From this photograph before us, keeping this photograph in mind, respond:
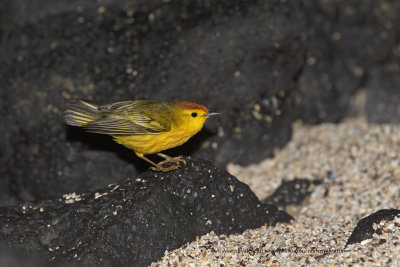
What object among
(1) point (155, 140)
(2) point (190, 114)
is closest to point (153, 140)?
(1) point (155, 140)

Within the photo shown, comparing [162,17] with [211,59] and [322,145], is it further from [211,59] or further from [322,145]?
[322,145]

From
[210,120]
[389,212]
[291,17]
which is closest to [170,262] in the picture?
[389,212]

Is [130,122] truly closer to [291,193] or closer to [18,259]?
[18,259]

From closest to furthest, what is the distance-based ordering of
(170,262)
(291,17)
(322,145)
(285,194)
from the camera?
(170,262) → (285,194) → (291,17) → (322,145)

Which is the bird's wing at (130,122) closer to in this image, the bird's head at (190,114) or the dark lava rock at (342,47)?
the bird's head at (190,114)

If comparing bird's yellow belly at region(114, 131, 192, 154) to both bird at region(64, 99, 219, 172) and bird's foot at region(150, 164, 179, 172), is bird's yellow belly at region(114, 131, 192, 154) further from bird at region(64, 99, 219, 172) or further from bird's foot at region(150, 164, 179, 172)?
bird's foot at region(150, 164, 179, 172)
